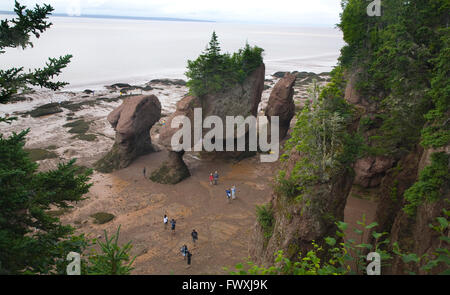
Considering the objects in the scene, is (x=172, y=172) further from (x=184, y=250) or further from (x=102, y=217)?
(x=184, y=250)

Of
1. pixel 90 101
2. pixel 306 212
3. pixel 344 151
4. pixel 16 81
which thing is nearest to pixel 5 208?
pixel 16 81

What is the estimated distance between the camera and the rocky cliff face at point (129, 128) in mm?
27062

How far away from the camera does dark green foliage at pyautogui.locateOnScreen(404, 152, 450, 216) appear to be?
919 cm

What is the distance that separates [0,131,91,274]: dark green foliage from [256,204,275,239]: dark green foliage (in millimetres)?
6739

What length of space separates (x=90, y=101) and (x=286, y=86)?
119 feet

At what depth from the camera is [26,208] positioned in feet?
25.1

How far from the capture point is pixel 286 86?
29000mm

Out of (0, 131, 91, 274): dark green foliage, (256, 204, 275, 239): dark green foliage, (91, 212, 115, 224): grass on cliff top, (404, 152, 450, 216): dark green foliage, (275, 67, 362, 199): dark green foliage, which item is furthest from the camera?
(91, 212, 115, 224): grass on cliff top

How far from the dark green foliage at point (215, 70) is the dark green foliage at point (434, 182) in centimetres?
1871

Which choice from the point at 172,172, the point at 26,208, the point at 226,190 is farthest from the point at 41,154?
the point at 26,208

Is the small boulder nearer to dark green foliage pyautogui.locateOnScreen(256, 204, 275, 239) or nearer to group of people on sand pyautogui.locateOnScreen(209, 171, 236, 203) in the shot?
group of people on sand pyautogui.locateOnScreen(209, 171, 236, 203)

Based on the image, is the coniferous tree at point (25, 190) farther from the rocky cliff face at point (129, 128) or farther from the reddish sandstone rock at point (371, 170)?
the rocky cliff face at point (129, 128)

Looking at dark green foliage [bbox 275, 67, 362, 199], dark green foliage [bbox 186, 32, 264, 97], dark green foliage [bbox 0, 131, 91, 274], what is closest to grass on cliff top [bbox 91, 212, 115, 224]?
dark green foliage [bbox 0, 131, 91, 274]

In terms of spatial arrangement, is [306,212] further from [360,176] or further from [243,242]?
[360,176]
